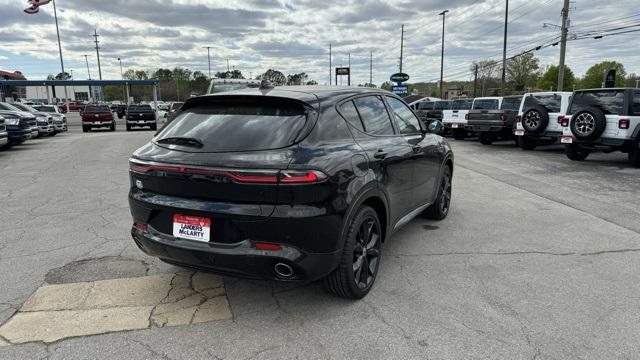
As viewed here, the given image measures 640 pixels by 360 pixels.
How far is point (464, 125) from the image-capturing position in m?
19.1

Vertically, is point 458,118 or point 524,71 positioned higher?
point 524,71

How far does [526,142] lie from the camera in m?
14.9

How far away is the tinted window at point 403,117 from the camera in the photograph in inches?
182

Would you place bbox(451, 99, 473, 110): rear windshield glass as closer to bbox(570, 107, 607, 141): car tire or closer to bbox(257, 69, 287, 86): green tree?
bbox(257, 69, 287, 86): green tree

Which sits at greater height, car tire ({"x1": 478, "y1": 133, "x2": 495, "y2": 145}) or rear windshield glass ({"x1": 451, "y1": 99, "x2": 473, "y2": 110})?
rear windshield glass ({"x1": 451, "y1": 99, "x2": 473, "y2": 110})

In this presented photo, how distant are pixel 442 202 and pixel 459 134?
1531cm

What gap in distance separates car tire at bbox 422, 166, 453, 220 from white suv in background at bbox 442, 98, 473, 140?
13936 mm

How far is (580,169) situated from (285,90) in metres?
9.51

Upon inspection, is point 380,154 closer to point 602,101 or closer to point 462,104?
point 602,101

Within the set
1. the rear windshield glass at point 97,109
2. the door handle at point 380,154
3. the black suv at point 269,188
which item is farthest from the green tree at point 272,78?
the rear windshield glass at point 97,109

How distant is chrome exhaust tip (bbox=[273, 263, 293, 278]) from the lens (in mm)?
2973

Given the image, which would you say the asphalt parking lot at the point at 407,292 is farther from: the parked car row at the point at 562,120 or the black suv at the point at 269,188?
the parked car row at the point at 562,120

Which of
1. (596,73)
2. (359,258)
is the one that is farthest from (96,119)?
(596,73)

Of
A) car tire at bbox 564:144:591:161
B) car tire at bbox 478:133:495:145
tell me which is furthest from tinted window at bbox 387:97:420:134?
car tire at bbox 478:133:495:145
